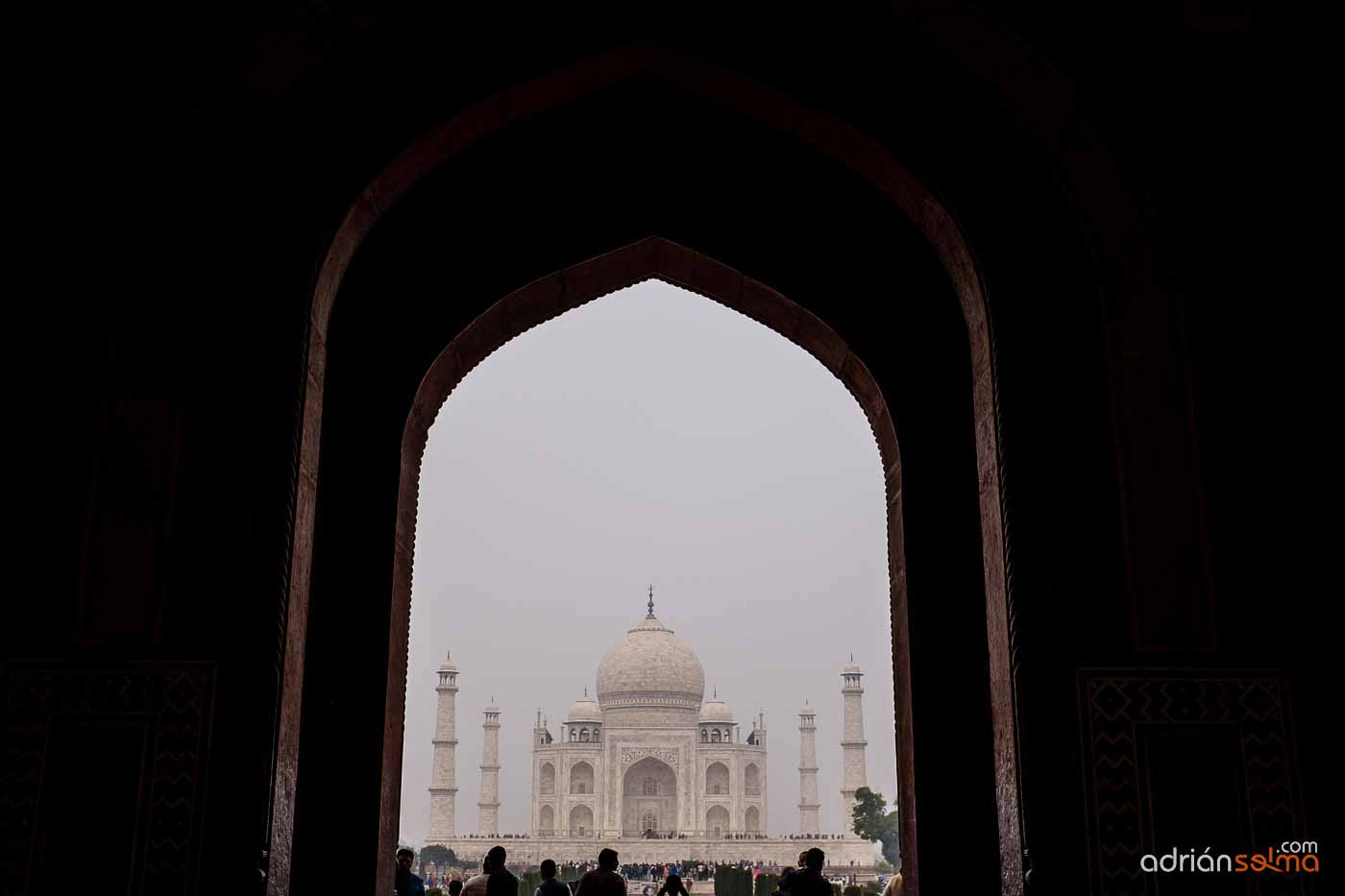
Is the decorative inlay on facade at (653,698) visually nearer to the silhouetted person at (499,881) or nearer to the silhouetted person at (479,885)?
the silhouetted person at (479,885)

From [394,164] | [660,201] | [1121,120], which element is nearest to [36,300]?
[394,164]

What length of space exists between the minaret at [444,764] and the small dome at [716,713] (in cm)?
819

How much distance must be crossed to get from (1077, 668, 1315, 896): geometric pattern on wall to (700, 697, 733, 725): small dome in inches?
1622

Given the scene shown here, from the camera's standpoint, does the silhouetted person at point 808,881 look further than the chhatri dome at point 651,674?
No

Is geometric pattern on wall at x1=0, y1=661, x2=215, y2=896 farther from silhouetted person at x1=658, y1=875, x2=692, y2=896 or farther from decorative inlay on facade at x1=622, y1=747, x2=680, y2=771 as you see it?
decorative inlay on facade at x1=622, y1=747, x2=680, y2=771

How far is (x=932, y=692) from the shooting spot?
5.34 metres

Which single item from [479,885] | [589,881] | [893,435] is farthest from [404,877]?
[893,435]

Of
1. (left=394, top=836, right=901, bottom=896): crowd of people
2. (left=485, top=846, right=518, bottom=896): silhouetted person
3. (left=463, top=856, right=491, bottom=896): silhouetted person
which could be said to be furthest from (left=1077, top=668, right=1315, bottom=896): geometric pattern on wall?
(left=463, top=856, right=491, bottom=896): silhouetted person

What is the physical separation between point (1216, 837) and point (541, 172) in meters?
3.61

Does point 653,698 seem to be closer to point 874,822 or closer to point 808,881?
point 874,822

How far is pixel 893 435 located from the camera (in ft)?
18.8

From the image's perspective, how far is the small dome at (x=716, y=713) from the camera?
4456cm

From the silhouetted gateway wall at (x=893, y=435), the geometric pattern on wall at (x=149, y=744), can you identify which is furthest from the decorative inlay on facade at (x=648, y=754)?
the geometric pattern on wall at (x=149, y=744)

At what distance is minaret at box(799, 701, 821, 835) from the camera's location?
46656 millimetres
